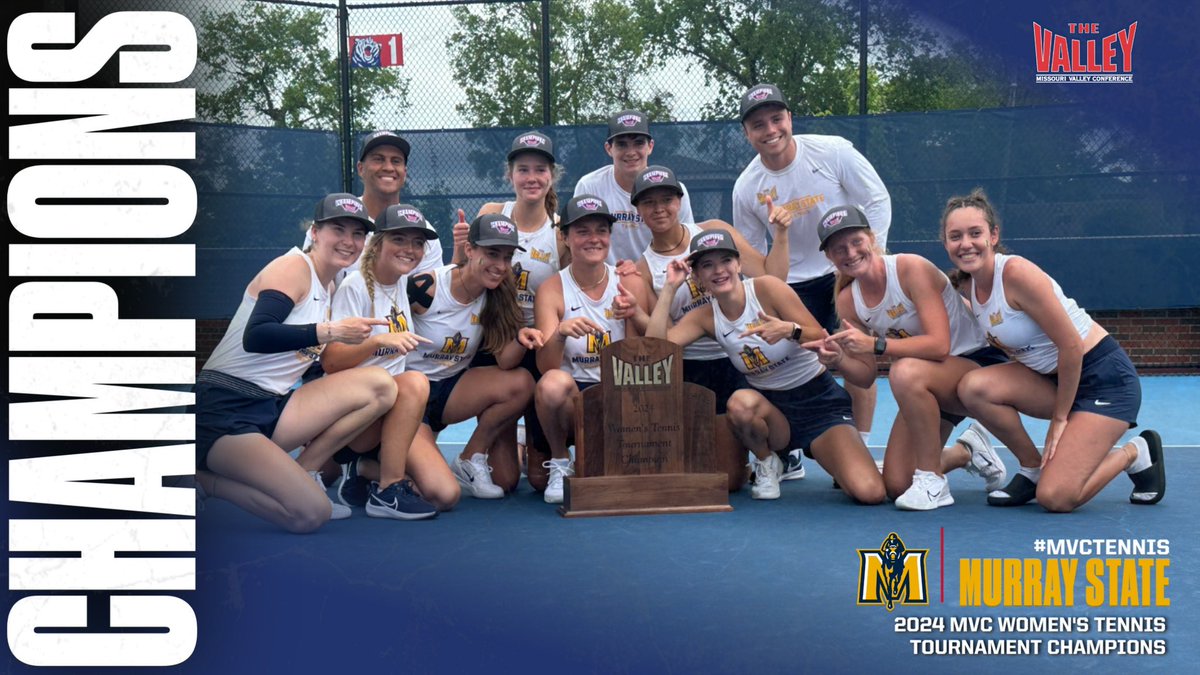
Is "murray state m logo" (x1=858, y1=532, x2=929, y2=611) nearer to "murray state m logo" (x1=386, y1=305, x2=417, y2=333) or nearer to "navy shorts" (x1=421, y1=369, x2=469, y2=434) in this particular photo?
"murray state m logo" (x1=386, y1=305, x2=417, y2=333)

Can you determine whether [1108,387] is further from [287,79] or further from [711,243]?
[287,79]

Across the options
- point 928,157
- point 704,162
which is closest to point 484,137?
point 704,162

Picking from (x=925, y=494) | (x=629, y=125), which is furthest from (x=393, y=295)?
(x=925, y=494)

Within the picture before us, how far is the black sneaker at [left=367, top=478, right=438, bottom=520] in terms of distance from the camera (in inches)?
168

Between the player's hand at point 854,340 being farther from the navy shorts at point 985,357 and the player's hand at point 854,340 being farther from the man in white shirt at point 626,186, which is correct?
the man in white shirt at point 626,186

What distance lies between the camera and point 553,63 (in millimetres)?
10555

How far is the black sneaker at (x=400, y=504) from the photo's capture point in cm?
426

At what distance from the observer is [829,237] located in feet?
14.2

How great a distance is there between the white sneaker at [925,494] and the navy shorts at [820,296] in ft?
3.83

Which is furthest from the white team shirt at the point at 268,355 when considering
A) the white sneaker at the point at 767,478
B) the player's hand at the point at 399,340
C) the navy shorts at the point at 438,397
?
the white sneaker at the point at 767,478

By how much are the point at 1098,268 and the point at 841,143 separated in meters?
5.07

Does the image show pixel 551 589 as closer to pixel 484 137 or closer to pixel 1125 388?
pixel 1125 388

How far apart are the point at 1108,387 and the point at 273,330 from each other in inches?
127

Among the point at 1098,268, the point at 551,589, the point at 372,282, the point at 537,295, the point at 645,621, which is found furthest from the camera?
the point at 1098,268
